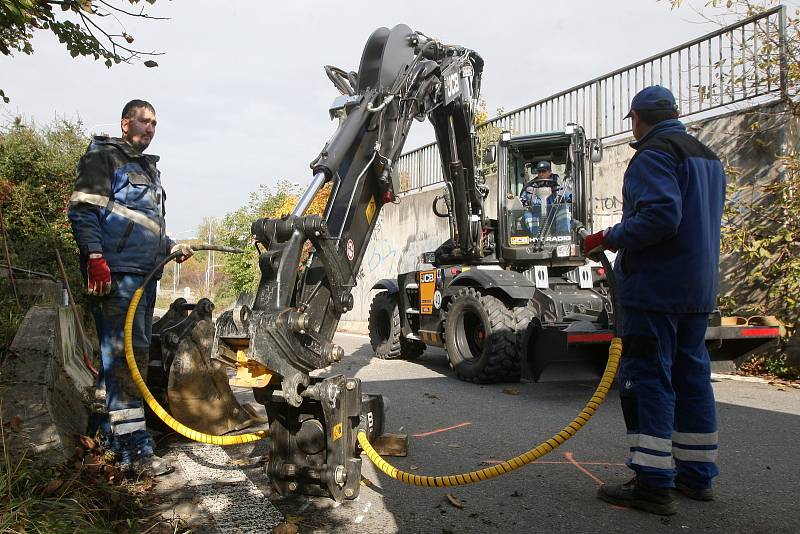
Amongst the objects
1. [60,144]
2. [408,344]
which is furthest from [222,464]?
[60,144]

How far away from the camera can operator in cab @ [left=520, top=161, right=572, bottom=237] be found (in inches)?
→ 277

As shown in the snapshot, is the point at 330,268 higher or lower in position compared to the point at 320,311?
higher

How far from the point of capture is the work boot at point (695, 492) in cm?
296

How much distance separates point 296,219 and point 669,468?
2.14 metres

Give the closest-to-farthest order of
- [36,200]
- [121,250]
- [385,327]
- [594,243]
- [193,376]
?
1. [594,243]
2. [121,250]
3. [193,376]
4. [36,200]
5. [385,327]

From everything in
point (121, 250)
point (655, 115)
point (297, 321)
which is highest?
point (655, 115)

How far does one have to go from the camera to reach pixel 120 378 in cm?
339

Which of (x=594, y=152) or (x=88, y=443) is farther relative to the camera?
(x=594, y=152)

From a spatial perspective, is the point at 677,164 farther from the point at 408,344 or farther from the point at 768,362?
the point at 408,344

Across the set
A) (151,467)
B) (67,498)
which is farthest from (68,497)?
(151,467)

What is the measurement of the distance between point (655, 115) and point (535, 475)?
2.08m

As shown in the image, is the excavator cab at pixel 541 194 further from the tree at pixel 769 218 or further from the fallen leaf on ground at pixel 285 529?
the fallen leaf on ground at pixel 285 529

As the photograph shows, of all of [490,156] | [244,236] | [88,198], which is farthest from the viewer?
[244,236]

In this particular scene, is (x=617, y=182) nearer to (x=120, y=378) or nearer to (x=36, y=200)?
(x=120, y=378)
